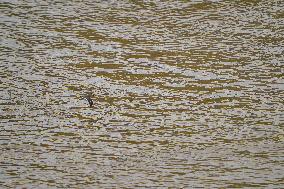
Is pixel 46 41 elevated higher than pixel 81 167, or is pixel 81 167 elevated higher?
pixel 46 41

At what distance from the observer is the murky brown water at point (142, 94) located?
Result: 0.88m

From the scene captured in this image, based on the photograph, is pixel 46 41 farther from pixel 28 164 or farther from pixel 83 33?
pixel 28 164

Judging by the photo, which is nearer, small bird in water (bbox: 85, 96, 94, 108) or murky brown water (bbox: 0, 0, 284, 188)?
murky brown water (bbox: 0, 0, 284, 188)

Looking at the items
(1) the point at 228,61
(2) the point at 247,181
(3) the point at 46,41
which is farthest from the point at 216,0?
(2) the point at 247,181

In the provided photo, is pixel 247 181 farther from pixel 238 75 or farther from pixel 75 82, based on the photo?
pixel 75 82

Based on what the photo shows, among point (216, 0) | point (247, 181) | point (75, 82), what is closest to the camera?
point (247, 181)

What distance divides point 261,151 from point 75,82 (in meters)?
0.37

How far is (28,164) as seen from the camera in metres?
0.90

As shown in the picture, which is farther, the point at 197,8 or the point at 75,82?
the point at 197,8

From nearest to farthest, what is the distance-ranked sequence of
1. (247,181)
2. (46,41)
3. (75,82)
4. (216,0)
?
(247,181) → (75,82) → (46,41) → (216,0)

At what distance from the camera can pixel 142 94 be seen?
3.37 ft

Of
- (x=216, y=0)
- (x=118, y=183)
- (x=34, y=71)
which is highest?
(x=216, y=0)

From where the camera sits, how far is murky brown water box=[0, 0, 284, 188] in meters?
0.88

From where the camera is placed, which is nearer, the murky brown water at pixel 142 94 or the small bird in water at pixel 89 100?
the murky brown water at pixel 142 94
